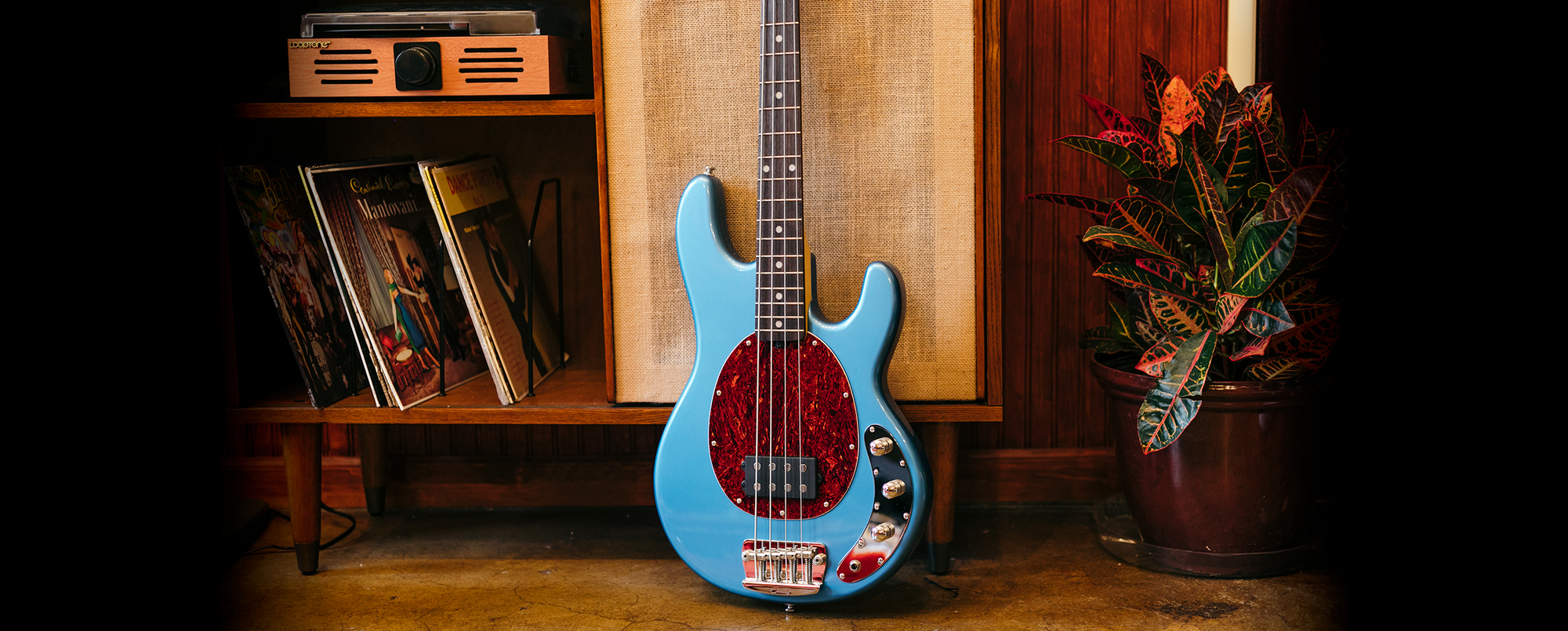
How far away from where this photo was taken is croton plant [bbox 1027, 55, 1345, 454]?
1.19 meters

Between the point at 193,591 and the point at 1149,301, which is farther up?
the point at 1149,301

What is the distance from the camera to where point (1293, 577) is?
4.44 ft

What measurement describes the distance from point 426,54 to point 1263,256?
1.03 meters

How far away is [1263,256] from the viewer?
1.17m

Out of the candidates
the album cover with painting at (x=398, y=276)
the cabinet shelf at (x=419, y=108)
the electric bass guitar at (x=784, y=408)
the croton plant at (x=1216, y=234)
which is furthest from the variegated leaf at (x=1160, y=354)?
the album cover with painting at (x=398, y=276)

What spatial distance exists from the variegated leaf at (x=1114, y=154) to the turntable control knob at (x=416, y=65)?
78cm

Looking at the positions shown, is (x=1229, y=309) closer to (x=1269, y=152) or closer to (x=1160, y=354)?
(x=1160, y=354)

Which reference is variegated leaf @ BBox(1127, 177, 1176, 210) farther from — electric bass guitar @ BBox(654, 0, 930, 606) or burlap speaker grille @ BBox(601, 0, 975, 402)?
electric bass guitar @ BBox(654, 0, 930, 606)

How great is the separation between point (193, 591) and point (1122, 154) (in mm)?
1252

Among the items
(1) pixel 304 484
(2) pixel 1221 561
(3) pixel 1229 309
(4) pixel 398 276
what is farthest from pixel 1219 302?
(1) pixel 304 484

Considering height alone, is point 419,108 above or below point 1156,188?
above

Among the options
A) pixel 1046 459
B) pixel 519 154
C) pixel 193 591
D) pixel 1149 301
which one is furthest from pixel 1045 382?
pixel 193 591

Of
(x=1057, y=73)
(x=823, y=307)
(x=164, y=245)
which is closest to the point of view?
(x=164, y=245)

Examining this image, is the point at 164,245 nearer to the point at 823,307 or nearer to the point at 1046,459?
the point at 823,307
